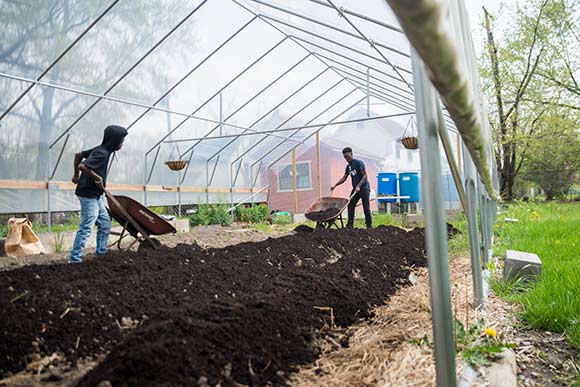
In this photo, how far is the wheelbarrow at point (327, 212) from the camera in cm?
695

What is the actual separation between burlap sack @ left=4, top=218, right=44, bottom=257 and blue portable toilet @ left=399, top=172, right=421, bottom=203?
28.9 feet

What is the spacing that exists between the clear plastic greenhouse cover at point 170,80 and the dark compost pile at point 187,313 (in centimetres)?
402

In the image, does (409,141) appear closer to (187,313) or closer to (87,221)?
(87,221)

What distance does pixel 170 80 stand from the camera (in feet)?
27.1

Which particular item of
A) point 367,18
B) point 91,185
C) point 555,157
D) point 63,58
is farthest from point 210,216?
point 555,157

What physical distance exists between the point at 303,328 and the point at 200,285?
1.12 metres

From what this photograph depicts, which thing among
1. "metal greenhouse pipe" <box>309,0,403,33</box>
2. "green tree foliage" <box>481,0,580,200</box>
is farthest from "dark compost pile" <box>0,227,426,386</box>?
"green tree foliage" <box>481,0,580,200</box>

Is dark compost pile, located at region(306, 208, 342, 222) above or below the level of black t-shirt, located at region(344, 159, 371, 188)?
below

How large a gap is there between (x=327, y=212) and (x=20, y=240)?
184 inches

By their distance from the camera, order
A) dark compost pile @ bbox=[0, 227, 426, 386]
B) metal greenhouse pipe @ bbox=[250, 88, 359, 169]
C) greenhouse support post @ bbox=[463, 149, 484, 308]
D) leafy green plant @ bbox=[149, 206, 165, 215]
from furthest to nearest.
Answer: metal greenhouse pipe @ bbox=[250, 88, 359, 169], leafy green plant @ bbox=[149, 206, 165, 215], greenhouse support post @ bbox=[463, 149, 484, 308], dark compost pile @ bbox=[0, 227, 426, 386]

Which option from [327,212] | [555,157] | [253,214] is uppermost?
[555,157]

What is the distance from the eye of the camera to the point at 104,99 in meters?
7.49

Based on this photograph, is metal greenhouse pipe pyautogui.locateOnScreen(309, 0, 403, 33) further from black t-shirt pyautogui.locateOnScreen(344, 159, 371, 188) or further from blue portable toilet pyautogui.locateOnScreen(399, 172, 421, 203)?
blue portable toilet pyautogui.locateOnScreen(399, 172, 421, 203)

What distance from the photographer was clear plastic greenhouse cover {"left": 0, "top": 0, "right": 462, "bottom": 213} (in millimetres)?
5977
